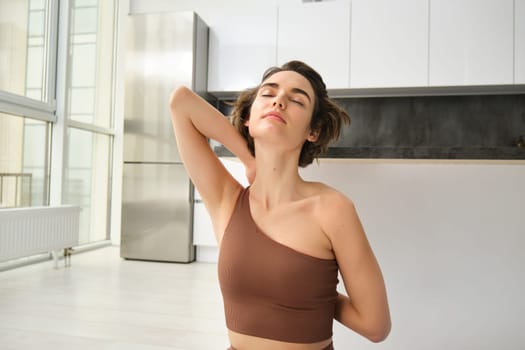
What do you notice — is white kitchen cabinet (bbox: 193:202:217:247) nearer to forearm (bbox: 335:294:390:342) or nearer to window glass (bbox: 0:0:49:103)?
window glass (bbox: 0:0:49:103)

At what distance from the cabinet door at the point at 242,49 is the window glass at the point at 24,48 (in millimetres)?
1605

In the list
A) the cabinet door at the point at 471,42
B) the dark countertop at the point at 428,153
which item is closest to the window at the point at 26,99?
the dark countertop at the point at 428,153

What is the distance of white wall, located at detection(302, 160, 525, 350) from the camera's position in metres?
1.23

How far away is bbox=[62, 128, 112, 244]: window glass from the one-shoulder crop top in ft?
12.6

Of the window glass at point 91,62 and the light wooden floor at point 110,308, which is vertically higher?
the window glass at point 91,62

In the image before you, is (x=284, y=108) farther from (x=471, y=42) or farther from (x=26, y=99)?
(x=26, y=99)

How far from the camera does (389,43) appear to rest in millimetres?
3637

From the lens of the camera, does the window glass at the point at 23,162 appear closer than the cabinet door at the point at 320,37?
Yes

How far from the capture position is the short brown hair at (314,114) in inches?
35.4

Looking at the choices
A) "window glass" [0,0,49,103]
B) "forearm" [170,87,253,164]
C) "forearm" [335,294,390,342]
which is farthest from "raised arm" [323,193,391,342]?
"window glass" [0,0,49,103]

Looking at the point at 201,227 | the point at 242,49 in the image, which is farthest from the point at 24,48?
the point at 201,227

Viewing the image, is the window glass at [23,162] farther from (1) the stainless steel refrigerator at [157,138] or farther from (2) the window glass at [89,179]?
(1) the stainless steel refrigerator at [157,138]

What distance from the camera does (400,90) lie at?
3795mm

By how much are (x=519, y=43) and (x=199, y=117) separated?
3.60m
